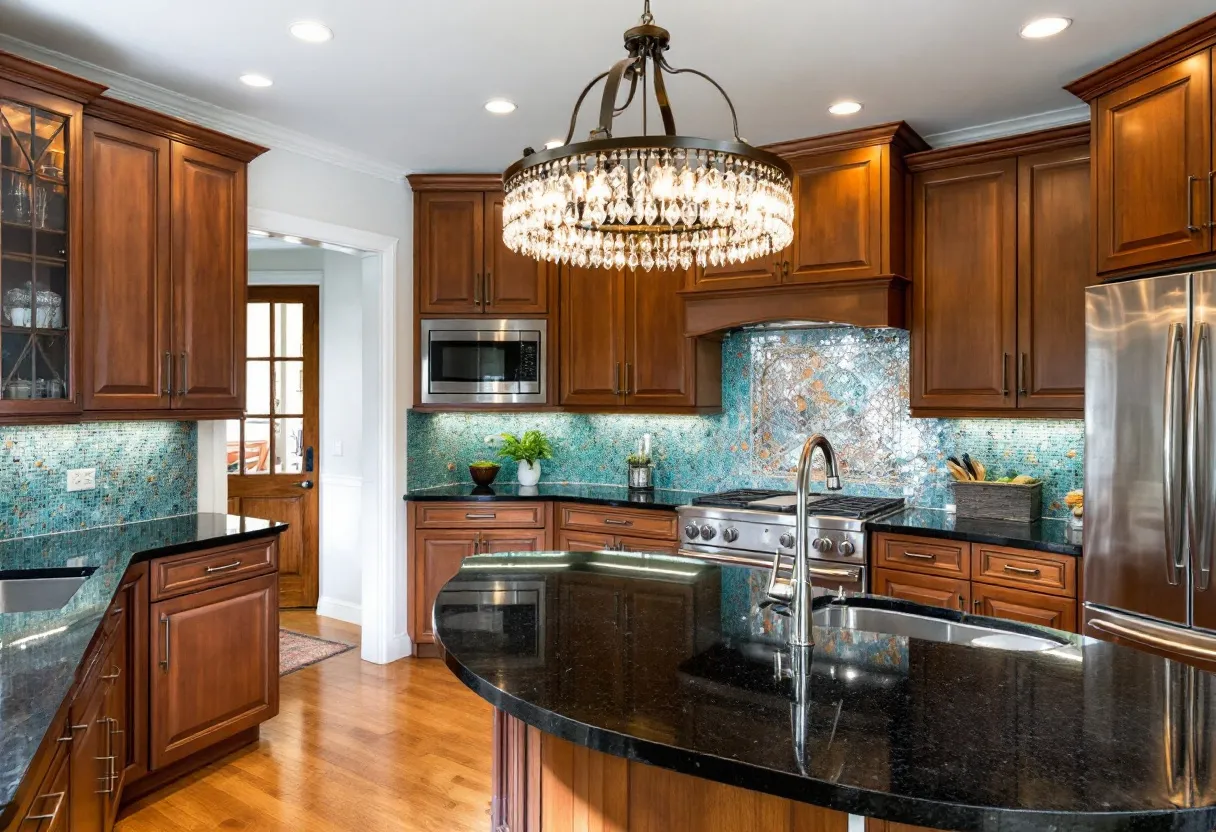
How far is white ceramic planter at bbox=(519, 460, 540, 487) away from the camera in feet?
15.6

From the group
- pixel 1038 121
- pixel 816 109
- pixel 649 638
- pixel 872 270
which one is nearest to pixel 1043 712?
pixel 649 638

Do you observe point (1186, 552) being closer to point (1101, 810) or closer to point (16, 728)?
point (1101, 810)

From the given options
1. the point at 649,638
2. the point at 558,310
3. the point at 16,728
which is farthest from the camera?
the point at 558,310

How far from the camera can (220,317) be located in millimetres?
3320

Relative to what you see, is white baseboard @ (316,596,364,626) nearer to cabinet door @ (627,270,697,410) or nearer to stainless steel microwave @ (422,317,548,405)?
stainless steel microwave @ (422,317,548,405)

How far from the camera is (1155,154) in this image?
105 inches

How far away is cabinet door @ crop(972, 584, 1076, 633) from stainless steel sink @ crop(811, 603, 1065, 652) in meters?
1.19

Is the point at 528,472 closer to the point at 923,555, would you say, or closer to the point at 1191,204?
Result: the point at 923,555

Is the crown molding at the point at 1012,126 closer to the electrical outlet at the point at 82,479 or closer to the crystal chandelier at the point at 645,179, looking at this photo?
the crystal chandelier at the point at 645,179

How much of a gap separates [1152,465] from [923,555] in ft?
3.13

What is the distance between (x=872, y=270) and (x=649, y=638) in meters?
2.49

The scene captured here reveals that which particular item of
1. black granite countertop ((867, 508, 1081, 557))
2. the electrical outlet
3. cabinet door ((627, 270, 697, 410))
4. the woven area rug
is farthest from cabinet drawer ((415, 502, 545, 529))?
black granite countertop ((867, 508, 1081, 557))

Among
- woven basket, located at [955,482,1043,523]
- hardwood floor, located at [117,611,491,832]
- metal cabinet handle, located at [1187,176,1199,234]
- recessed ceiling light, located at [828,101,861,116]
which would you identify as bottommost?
hardwood floor, located at [117,611,491,832]

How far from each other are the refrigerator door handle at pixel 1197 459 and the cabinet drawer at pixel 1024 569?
1.72 feet
